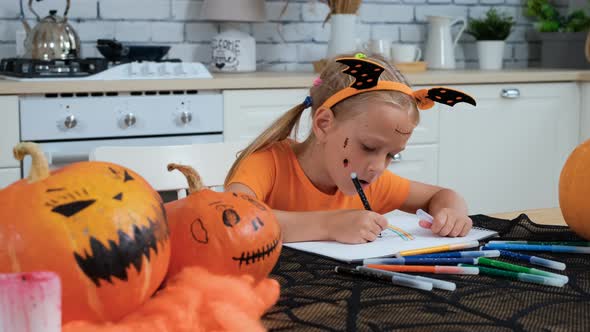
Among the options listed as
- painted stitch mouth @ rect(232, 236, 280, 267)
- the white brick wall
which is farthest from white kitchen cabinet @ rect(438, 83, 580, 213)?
painted stitch mouth @ rect(232, 236, 280, 267)

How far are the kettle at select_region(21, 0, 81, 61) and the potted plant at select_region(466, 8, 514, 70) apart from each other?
5.81 ft

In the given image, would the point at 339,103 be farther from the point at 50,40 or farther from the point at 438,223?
the point at 50,40

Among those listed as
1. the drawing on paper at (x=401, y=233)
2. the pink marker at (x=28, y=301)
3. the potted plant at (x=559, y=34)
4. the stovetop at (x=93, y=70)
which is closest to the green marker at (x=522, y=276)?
the drawing on paper at (x=401, y=233)

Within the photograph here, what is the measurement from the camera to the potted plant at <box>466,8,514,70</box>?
348cm

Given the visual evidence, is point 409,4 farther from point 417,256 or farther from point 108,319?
point 108,319

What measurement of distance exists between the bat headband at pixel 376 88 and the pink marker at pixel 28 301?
0.59m

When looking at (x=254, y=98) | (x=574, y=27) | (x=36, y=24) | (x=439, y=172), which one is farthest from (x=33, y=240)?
(x=574, y=27)

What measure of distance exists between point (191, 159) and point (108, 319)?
3.52ft

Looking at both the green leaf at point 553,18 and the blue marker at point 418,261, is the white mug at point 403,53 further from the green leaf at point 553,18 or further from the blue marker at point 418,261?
the blue marker at point 418,261

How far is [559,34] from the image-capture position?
3.61 meters

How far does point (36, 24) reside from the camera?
2.70m

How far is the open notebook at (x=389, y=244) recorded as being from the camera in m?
1.05

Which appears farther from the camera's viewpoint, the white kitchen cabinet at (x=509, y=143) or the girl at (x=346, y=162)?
the white kitchen cabinet at (x=509, y=143)

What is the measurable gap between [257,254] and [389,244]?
1.27 ft
